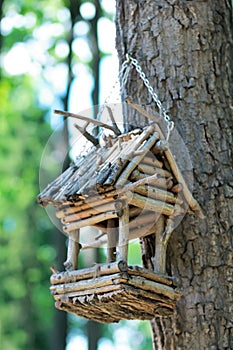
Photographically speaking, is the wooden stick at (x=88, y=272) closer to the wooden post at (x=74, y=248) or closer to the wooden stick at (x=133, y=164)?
the wooden post at (x=74, y=248)

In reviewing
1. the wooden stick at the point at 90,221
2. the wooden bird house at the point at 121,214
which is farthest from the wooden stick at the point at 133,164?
the wooden stick at the point at 90,221

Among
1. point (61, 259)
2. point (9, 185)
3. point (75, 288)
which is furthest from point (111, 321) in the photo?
point (9, 185)

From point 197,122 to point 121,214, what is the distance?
669 mm

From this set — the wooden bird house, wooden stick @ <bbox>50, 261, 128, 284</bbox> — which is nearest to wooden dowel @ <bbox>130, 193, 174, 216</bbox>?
the wooden bird house

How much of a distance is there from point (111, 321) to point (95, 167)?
575 mm

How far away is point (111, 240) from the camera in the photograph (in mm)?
2418

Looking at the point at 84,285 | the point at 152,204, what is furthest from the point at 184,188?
the point at 84,285

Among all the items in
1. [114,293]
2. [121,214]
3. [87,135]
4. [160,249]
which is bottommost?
[114,293]

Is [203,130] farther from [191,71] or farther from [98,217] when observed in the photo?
[98,217]

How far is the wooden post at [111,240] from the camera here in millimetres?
2404

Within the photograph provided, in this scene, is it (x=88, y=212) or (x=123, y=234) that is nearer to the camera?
(x=123, y=234)

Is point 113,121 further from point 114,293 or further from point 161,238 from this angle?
point 114,293

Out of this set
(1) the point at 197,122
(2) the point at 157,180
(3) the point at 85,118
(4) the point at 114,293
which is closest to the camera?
(4) the point at 114,293

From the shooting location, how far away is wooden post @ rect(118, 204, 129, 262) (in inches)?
88.0
